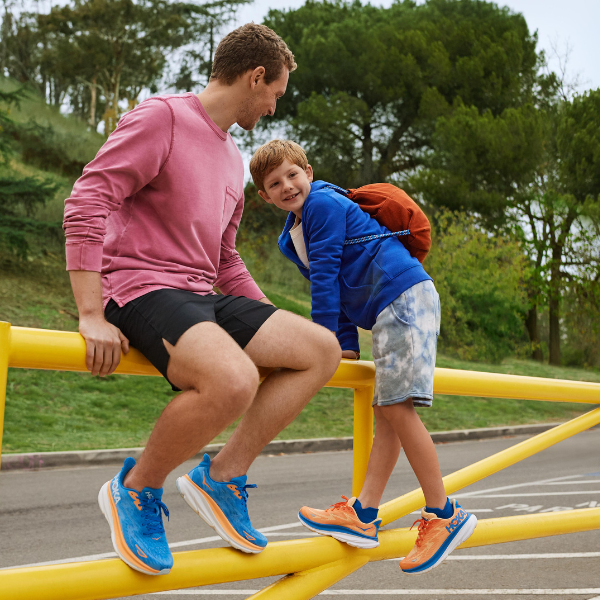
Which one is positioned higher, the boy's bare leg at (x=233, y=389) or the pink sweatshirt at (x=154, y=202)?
the pink sweatshirt at (x=154, y=202)

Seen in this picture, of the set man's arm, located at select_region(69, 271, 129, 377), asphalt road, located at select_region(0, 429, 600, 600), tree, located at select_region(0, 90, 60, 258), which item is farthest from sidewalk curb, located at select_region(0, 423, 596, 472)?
tree, located at select_region(0, 90, 60, 258)

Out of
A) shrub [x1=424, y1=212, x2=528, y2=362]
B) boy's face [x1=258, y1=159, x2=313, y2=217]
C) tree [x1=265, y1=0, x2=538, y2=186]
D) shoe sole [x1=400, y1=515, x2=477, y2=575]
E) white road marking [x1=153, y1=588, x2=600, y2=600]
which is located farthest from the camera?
tree [x1=265, y1=0, x2=538, y2=186]

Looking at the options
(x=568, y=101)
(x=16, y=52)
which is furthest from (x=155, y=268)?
(x=16, y=52)

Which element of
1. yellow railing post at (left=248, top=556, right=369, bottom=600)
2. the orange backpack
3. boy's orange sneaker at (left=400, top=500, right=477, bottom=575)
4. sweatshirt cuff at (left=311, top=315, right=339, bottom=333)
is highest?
the orange backpack

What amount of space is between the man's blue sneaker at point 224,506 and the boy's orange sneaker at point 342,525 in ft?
1.06

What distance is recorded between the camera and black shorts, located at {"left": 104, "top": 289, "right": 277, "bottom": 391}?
1627 millimetres

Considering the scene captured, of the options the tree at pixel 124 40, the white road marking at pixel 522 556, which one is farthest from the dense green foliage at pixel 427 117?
the white road marking at pixel 522 556

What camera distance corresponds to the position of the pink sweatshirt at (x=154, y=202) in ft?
5.69

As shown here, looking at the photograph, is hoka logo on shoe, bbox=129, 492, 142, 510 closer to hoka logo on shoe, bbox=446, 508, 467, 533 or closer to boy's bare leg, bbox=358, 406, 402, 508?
boy's bare leg, bbox=358, 406, 402, 508

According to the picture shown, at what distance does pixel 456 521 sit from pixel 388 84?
2788 centimetres

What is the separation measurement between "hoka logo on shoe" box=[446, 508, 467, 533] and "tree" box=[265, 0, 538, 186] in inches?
988

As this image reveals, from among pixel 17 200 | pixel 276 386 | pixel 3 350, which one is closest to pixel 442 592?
pixel 276 386

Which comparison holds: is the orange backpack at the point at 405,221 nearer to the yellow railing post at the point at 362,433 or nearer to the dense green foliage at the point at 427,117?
the yellow railing post at the point at 362,433

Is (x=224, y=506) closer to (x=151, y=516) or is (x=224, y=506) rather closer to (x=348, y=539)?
(x=151, y=516)
